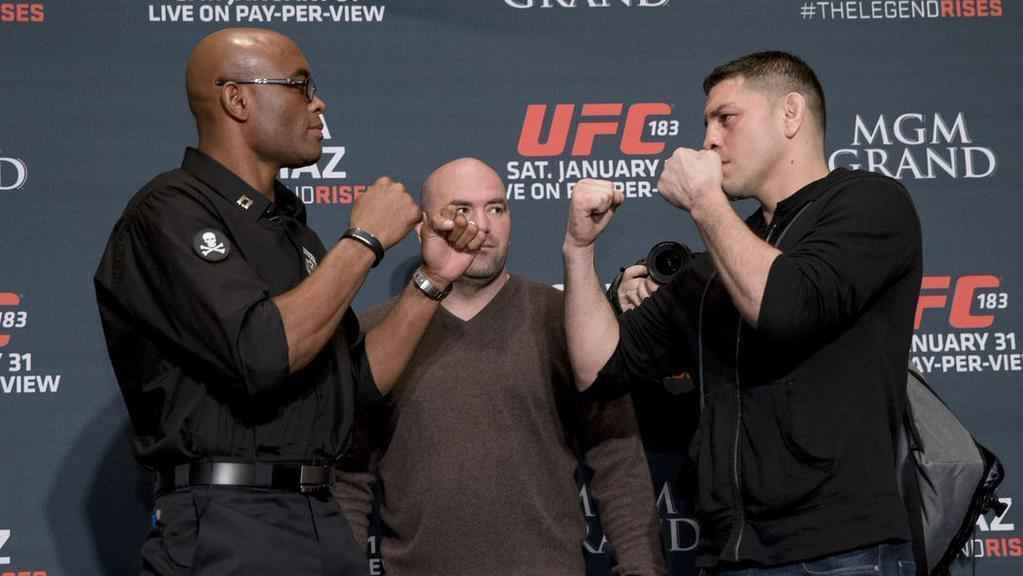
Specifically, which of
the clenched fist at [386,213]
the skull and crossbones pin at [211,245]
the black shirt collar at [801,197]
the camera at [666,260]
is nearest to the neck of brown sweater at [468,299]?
the camera at [666,260]

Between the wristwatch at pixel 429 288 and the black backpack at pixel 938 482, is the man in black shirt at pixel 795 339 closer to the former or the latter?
the black backpack at pixel 938 482

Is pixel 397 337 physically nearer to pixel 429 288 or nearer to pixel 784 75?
pixel 429 288

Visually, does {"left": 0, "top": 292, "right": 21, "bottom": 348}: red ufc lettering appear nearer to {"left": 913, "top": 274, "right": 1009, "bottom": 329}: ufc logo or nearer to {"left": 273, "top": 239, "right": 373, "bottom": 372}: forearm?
{"left": 273, "top": 239, "right": 373, "bottom": 372}: forearm

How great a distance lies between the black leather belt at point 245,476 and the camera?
212cm

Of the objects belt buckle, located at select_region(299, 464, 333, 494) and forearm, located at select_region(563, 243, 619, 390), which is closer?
belt buckle, located at select_region(299, 464, 333, 494)

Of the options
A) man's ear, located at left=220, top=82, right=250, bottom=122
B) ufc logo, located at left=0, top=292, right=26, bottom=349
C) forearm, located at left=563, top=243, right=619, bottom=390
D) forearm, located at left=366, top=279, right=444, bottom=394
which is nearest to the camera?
man's ear, located at left=220, top=82, right=250, bottom=122

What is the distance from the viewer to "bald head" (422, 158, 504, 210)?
3039mm

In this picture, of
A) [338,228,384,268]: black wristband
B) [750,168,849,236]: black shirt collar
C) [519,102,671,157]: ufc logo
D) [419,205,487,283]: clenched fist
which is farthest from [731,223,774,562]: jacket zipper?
[519,102,671,157]: ufc logo

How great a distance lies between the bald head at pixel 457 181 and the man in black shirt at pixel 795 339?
58cm

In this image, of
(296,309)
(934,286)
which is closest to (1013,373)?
(934,286)

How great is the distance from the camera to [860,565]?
2.13 m

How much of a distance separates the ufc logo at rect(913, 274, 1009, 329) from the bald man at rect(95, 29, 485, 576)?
4.90 ft

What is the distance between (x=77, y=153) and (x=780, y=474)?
200 centimetres

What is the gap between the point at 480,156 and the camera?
332 centimetres
